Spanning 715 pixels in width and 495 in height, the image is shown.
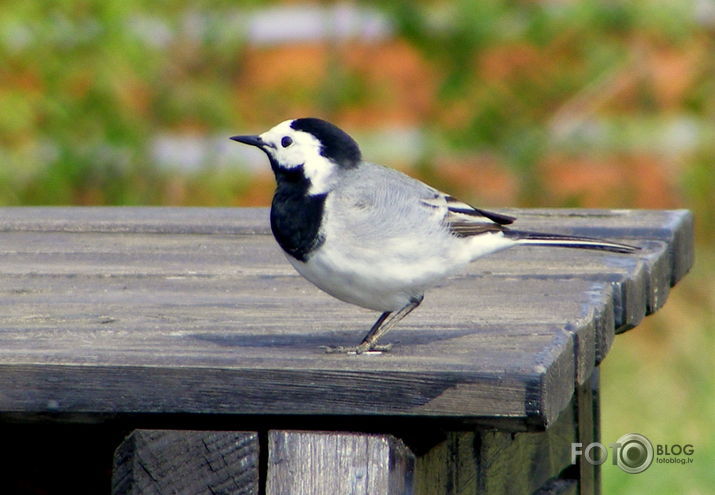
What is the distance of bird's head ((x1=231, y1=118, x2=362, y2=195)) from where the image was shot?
2.37m

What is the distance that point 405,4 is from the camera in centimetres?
574

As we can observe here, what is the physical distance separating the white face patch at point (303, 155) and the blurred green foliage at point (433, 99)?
10.5 feet

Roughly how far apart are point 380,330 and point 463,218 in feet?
1.15

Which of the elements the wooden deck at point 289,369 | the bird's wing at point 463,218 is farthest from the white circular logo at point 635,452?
the bird's wing at point 463,218

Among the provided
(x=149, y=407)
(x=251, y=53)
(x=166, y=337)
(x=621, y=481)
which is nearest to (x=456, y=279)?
(x=166, y=337)

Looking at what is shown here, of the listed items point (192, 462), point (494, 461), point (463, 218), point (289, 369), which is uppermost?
point (463, 218)

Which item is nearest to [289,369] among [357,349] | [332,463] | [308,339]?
[332,463]

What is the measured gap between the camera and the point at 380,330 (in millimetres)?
2133

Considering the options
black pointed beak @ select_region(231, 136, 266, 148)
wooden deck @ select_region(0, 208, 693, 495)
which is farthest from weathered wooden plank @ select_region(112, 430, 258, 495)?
black pointed beak @ select_region(231, 136, 266, 148)

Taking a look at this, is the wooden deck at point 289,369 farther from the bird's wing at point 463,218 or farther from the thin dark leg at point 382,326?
the bird's wing at point 463,218

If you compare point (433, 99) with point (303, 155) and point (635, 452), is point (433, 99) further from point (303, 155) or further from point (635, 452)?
point (303, 155)

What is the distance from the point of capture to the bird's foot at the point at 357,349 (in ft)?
6.35

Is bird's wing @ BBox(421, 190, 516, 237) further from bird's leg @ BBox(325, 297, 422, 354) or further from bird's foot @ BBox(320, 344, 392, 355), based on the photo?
bird's foot @ BBox(320, 344, 392, 355)

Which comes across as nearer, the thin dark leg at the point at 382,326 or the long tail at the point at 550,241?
the thin dark leg at the point at 382,326
